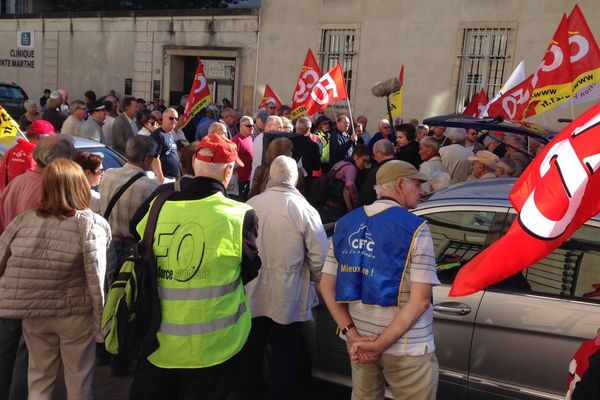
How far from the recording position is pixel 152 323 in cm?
278

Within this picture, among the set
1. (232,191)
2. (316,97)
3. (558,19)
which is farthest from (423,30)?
(232,191)

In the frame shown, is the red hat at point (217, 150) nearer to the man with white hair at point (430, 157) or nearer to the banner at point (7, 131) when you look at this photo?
the banner at point (7, 131)

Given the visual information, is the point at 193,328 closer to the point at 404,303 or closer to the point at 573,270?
the point at 404,303

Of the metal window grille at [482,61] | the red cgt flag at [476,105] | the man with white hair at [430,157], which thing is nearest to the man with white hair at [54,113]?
the man with white hair at [430,157]

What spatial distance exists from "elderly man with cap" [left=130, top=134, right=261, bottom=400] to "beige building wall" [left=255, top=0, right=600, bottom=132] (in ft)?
40.5

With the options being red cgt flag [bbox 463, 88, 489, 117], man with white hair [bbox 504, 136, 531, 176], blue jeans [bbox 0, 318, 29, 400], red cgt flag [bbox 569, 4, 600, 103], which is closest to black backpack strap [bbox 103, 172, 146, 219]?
blue jeans [bbox 0, 318, 29, 400]

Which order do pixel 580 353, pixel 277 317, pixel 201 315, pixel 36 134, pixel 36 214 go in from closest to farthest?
pixel 580 353, pixel 201 315, pixel 36 214, pixel 277 317, pixel 36 134

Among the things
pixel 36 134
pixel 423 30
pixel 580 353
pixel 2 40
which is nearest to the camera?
pixel 580 353

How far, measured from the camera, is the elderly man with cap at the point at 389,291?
279cm

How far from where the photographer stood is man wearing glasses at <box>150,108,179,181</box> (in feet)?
24.3

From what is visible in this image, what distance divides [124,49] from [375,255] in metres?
20.6

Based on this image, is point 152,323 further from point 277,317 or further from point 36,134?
point 36,134

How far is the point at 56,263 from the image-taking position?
10.4ft

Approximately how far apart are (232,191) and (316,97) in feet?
9.02
